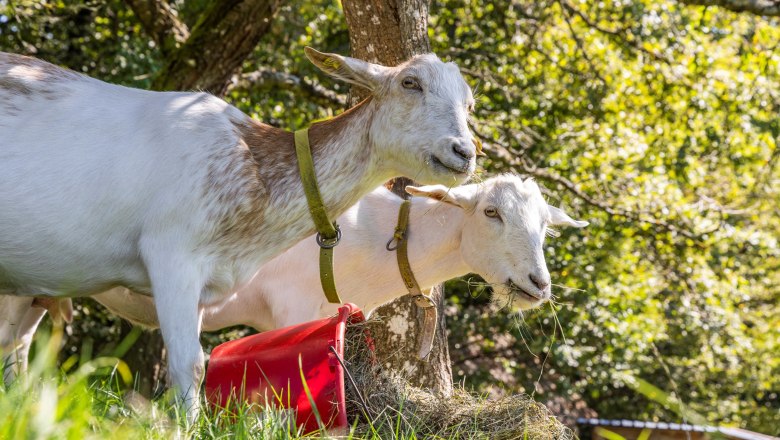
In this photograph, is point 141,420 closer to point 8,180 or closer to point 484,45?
point 8,180

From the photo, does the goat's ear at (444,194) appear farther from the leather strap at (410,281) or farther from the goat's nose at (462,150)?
the goat's nose at (462,150)

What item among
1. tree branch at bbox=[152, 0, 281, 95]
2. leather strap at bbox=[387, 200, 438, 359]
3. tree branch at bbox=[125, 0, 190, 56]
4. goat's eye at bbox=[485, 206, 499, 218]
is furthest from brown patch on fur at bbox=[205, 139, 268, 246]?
tree branch at bbox=[125, 0, 190, 56]

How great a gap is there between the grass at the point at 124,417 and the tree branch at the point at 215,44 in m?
3.32

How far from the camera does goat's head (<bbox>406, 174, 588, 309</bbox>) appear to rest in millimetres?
4910

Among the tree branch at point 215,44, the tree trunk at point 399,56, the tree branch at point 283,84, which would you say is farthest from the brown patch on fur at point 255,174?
the tree branch at point 283,84

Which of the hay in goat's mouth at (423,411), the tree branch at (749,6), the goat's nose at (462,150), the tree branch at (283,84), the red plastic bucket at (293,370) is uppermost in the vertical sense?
the tree branch at (749,6)

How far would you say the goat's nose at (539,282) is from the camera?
4844 millimetres

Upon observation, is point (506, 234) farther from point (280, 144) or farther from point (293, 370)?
point (293, 370)

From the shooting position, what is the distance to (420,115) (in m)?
4.05

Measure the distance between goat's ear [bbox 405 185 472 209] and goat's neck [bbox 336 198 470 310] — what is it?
0.15 m

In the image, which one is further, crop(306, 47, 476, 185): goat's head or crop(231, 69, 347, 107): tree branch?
crop(231, 69, 347, 107): tree branch

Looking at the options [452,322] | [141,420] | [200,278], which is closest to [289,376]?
[200,278]

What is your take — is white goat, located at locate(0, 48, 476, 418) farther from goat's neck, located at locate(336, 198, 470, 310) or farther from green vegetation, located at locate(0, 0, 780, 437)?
green vegetation, located at locate(0, 0, 780, 437)

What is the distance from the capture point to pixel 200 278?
388 centimetres
